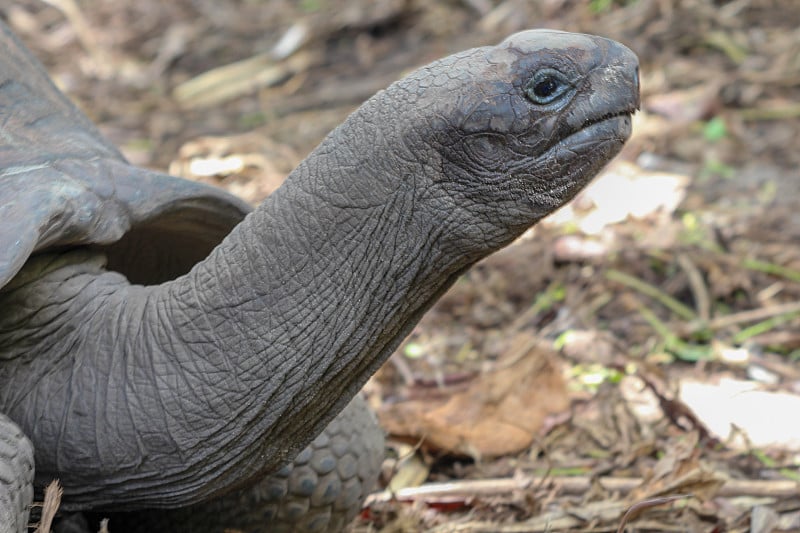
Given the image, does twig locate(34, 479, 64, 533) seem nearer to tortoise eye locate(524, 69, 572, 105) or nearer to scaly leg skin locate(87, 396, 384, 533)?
scaly leg skin locate(87, 396, 384, 533)

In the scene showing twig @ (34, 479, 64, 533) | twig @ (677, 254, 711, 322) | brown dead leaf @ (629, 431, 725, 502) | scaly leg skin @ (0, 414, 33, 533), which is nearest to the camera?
scaly leg skin @ (0, 414, 33, 533)

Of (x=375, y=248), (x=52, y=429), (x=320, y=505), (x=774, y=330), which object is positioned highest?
(x=375, y=248)

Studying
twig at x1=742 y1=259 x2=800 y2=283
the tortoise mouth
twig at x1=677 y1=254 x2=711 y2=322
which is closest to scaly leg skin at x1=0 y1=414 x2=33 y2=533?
the tortoise mouth

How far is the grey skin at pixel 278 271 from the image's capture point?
6.81 feet

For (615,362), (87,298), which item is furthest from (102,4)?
(87,298)

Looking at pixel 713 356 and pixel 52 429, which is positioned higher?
pixel 52 429

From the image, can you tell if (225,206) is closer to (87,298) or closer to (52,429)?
(87,298)

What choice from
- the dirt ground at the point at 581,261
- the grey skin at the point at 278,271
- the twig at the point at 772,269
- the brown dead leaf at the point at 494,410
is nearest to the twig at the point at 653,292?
the dirt ground at the point at 581,261

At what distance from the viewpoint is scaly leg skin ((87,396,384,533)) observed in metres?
2.49

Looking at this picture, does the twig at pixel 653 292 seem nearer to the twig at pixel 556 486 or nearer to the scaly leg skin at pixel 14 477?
the twig at pixel 556 486

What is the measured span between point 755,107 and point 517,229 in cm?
372

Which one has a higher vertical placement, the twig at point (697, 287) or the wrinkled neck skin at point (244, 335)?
the wrinkled neck skin at point (244, 335)

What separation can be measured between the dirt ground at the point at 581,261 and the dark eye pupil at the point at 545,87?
0.95 metres

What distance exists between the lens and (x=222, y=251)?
2.26 meters
